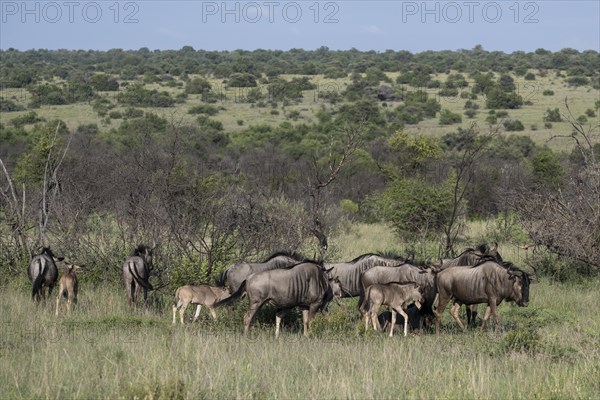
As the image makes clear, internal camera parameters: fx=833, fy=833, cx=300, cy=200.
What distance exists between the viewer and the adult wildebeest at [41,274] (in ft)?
37.9

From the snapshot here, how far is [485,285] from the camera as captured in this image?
1038 cm

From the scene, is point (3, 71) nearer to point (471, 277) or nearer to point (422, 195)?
point (422, 195)

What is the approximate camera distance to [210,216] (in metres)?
13.2

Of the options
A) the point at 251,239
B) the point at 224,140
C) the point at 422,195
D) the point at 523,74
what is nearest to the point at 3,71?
the point at 224,140

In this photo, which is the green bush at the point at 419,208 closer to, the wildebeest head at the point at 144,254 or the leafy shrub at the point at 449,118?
the wildebeest head at the point at 144,254

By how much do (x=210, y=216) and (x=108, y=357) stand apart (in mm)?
5436

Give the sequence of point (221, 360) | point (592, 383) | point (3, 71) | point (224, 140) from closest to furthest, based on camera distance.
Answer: point (592, 383) → point (221, 360) → point (224, 140) → point (3, 71)

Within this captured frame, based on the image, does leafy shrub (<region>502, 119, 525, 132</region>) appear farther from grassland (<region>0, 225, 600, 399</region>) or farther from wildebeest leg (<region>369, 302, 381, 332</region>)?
wildebeest leg (<region>369, 302, 381, 332</region>)

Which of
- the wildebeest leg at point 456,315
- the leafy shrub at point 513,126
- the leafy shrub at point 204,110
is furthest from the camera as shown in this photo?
the leafy shrub at point 204,110

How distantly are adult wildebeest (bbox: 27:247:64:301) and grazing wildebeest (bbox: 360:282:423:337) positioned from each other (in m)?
4.47

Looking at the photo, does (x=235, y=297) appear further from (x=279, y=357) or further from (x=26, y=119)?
(x=26, y=119)

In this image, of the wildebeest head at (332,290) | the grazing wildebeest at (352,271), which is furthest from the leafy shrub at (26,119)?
the wildebeest head at (332,290)

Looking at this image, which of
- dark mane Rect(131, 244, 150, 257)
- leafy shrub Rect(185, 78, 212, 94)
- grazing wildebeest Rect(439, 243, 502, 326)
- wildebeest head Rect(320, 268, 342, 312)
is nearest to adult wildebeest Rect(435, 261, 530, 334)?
grazing wildebeest Rect(439, 243, 502, 326)

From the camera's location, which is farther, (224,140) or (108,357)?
(224,140)
